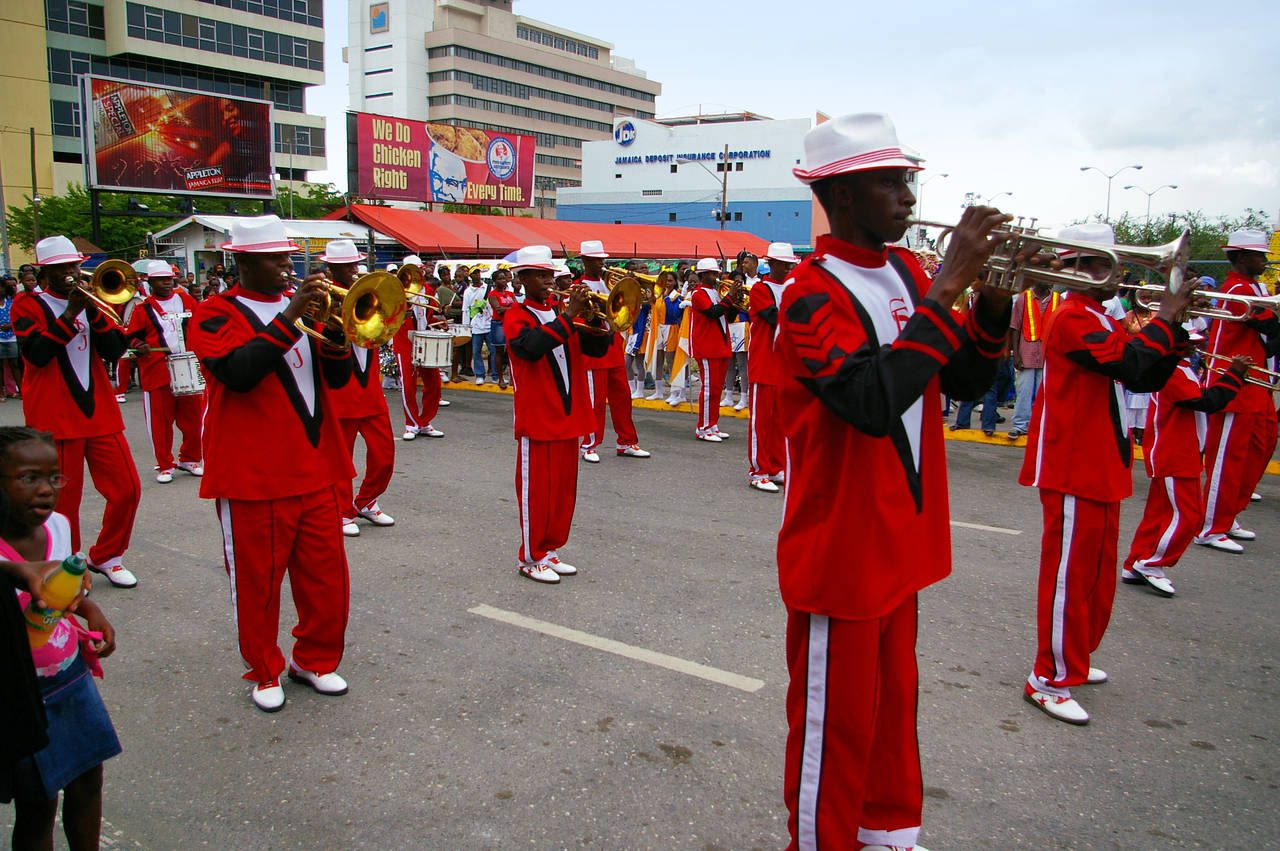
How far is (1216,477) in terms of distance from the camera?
6.59 metres

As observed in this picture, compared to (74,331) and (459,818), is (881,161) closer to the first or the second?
(459,818)

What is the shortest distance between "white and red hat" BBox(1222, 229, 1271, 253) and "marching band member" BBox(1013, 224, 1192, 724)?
251 cm

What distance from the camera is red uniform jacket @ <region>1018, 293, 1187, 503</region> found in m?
4.04

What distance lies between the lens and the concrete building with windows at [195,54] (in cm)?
5759

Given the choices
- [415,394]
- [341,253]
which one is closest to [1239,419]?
[341,253]

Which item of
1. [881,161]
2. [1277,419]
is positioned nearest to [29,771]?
[881,161]

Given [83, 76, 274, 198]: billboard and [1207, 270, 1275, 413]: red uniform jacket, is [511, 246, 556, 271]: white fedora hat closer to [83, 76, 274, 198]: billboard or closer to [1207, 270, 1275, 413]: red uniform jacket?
[1207, 270, 1275, 413]: red uniform jacket

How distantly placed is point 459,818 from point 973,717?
7.62 feet

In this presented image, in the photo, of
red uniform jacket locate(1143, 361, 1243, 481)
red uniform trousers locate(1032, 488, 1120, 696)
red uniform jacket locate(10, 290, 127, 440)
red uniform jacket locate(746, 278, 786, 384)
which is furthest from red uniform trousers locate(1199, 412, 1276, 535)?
red uniform jacket locate(10, 290, 127, 440)

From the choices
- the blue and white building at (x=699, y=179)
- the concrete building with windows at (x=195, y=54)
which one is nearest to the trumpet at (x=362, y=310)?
the concrete building with windows at (x=195, y=54)

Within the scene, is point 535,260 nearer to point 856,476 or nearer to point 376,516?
point 376,516

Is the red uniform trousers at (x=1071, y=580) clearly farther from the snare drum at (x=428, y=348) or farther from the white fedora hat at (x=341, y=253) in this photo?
the snare drum at (x=428, y=348)

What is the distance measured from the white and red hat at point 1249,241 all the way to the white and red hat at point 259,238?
5.68 m

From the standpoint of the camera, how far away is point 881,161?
236 cm
